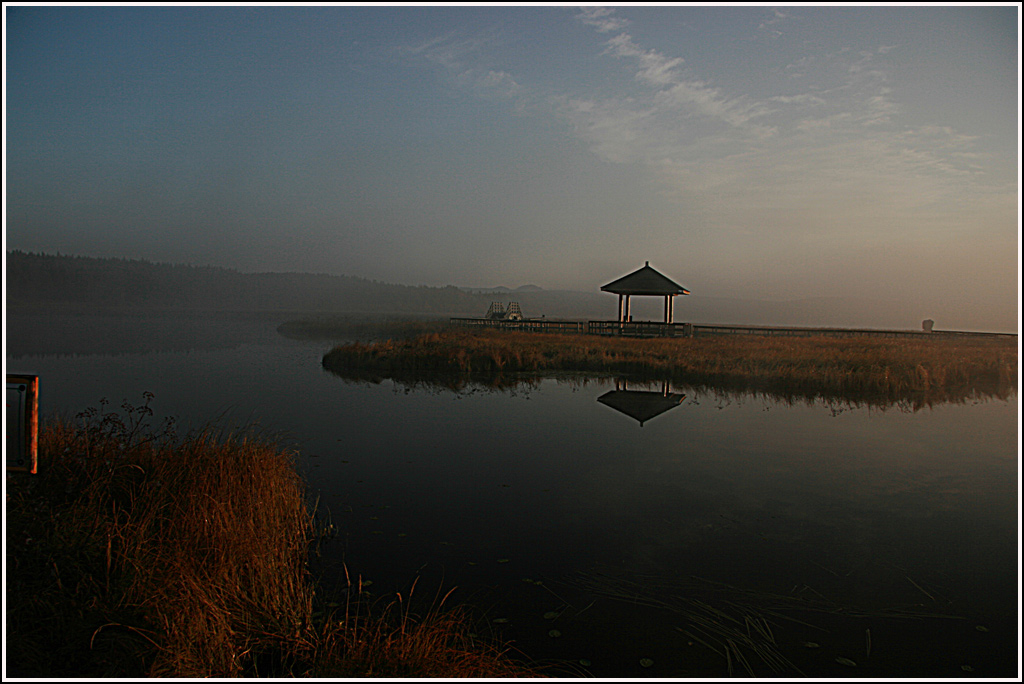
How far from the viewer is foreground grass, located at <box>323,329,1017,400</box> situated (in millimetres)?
18359

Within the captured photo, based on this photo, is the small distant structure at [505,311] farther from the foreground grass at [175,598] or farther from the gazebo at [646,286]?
the foreground grass at [175,598]

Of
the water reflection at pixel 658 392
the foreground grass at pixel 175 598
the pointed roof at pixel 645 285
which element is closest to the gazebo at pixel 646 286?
the pointed roof at pixel 645 285

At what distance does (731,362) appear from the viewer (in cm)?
2119

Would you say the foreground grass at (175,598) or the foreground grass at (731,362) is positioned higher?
the foreground grass at (731,362)

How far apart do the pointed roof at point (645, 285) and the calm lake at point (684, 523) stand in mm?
15209

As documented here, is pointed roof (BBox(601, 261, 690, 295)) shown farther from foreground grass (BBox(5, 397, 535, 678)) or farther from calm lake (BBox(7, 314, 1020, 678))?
foreground grass (BBox(5, 397, 535, 678))

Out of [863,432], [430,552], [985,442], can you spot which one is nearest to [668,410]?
[863,432]

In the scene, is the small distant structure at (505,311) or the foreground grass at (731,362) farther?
the small distant structure at (505,311)

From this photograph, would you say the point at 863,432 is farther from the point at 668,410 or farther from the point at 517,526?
the point at 517,526

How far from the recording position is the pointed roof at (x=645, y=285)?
2988 cm

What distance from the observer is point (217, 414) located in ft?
42.3

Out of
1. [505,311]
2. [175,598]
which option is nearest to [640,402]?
[175,598]

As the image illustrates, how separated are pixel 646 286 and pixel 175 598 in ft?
91.1

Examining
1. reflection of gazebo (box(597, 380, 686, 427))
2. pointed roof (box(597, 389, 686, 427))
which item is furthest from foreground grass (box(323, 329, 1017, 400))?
pointed roof (box(597, 389, 686, 427))
